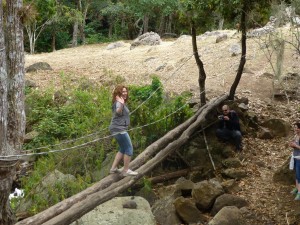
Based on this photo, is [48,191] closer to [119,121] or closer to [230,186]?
[119,121]

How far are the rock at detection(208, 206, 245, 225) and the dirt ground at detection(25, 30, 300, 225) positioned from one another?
0.43m

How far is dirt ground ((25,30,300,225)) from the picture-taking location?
308 inches

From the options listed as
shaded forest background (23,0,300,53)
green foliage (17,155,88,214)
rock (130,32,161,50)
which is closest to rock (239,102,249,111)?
green foliage (17,155,88,214)

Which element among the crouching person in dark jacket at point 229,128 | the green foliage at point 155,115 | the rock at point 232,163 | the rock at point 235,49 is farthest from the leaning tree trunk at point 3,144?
the rock at point 235,49

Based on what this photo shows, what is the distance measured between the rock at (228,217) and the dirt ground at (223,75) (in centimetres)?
43

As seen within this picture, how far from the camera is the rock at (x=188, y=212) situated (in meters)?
7.20

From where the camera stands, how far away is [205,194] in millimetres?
7445

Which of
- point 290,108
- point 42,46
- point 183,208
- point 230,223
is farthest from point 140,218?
point 42,46

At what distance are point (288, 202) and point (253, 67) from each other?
650cm

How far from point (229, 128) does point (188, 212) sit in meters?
2.45

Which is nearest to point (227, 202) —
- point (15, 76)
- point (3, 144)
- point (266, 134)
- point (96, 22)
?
point (266, 134)

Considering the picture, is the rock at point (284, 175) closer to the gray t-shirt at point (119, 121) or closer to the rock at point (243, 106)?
the rock at point (243, 106)

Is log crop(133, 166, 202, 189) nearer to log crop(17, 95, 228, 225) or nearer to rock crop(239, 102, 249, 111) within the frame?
log crop(17, 95, 228, 225)

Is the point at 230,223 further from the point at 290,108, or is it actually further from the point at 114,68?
the point at 114,68
